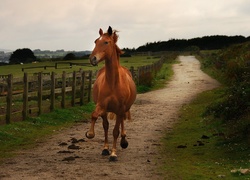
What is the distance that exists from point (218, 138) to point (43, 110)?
826 centimetres

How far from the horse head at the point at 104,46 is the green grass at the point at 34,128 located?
11.7ft

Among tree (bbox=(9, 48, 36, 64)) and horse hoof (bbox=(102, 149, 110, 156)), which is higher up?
tree (bbox=(9, 48, 36, 64))

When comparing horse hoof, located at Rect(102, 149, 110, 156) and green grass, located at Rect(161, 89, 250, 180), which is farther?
horse hoof, located at Rect(102, 149, 110, 156)

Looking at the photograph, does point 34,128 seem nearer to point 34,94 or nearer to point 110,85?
point 34,94

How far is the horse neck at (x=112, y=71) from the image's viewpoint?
9039mm

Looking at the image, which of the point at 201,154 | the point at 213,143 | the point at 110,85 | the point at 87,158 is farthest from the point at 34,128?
the point at 201,154

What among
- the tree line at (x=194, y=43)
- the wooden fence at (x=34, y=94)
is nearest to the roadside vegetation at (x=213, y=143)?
the wooden fence at (x=34, y=94)

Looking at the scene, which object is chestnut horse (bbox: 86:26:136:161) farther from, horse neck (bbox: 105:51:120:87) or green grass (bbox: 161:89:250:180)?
green grass (bbox: 161:89:250:180)

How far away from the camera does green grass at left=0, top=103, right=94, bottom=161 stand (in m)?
11.4

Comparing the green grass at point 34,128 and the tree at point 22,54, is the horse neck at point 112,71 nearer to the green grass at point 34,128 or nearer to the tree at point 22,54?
the green grass at point 34,128

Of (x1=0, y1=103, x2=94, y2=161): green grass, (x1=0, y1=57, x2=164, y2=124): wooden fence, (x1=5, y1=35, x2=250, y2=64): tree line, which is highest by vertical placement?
(x1=5, y1=35, x2=250, y2=64): tree line

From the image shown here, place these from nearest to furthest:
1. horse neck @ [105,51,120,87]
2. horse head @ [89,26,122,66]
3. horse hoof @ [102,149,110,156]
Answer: horse head @ [89,26,122,66] → horse neck @ [105,51,120,87] → horse hoof @ [102,149,110,156]

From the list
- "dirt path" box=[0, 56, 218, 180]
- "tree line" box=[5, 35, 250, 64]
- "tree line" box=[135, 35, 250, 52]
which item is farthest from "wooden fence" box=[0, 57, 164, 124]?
"tree line" box=[135, 35, 250, 52]

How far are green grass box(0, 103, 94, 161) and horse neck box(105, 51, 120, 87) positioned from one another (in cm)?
326
